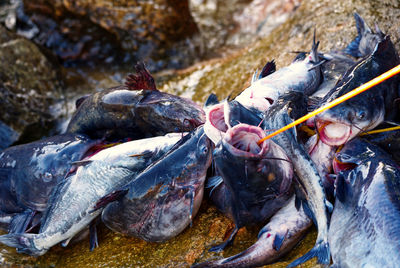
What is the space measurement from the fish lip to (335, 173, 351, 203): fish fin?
1.76ft

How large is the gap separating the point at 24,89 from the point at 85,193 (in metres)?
3.14

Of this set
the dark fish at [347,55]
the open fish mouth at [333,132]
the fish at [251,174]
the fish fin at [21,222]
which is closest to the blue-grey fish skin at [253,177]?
the fish at [251,174]

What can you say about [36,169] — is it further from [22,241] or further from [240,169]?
[240,169]

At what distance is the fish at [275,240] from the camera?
9.01ft

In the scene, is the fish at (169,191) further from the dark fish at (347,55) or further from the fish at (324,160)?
the dark fish at (347,55)

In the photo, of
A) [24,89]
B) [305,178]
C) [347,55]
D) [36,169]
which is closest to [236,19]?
[24,89]

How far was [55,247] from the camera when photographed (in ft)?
12.0

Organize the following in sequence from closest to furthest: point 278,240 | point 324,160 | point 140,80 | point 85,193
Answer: point 278,240 → point 324,160 → point 85,193 → point 140,80

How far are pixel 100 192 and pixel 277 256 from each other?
4.83 ft

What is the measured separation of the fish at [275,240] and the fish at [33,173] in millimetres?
1578

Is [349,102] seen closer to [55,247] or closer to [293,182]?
[293,182]

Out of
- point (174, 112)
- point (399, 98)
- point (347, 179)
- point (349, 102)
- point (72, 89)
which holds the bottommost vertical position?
point (347, 179)

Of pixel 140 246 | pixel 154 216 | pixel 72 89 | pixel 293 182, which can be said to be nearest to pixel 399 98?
pixel 293 182

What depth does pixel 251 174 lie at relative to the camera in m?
2.67
